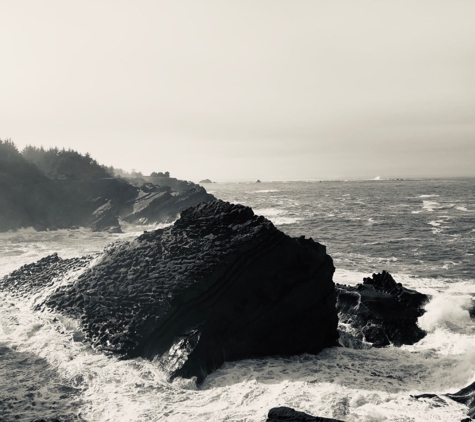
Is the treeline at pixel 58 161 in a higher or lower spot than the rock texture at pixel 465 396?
higher

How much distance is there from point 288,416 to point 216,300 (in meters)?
6.14

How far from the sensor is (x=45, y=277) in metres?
24.2

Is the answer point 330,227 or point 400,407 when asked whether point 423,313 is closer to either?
point 400,407

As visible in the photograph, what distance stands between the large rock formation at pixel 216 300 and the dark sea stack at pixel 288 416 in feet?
12.2

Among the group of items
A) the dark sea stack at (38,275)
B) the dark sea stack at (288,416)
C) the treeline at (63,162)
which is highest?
the treeline at (63,162)

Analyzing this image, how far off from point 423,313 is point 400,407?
9.51 meters

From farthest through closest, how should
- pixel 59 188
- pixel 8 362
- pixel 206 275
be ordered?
1. pixel 59 188
2. pixel 206 275
3. pixel 8 362

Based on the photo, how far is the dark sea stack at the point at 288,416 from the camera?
32.5ft

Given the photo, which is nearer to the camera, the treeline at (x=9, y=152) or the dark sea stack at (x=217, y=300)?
the dark sea stack at (x=217, y=300)

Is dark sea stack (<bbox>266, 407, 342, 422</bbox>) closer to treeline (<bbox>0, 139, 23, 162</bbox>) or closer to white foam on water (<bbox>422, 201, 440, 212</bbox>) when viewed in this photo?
white foam on water (<bbox>422, 201, 440, 212</bbox>)

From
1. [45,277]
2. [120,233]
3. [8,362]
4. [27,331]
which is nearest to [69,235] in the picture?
[120,233]

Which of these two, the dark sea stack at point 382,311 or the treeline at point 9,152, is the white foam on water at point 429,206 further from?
the treeline at point 9,152

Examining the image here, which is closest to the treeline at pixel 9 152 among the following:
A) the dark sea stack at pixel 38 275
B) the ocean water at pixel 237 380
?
the dark sea stack at pixel 38 275

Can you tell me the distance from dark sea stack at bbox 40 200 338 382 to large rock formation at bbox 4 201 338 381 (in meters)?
0.04
